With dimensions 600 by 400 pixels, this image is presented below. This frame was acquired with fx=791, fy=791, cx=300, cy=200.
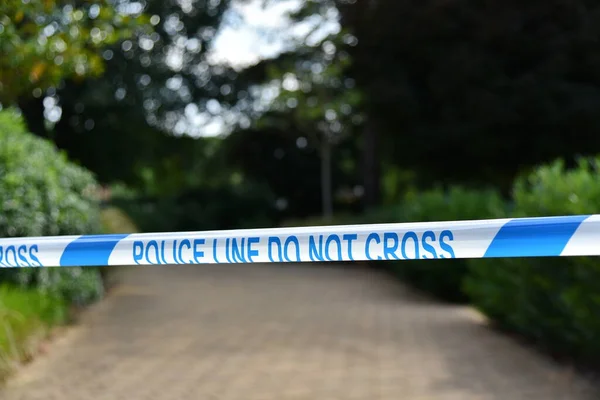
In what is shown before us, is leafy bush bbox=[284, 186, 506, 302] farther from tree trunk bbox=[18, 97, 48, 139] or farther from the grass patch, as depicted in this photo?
tree trunk bbox=[18, 97, 48, 139]

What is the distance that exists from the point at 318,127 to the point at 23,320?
1624 centimetres

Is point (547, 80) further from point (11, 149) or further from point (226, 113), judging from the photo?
point (11, 149)

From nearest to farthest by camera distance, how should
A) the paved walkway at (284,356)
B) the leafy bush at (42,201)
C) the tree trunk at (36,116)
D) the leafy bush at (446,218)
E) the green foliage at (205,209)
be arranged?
the paved walkway at (284,356)
the leafy bush at (42,201)
the leafy bush at (446,218)
the tree trunk at (36,116)
the green foliage at (205,209)

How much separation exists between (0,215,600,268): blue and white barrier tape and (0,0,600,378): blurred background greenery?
2957 millimetres

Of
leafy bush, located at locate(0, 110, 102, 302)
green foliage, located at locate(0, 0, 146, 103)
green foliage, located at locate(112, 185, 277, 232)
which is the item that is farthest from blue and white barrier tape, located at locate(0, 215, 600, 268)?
green foliage, located at locate(112, 185, 277, 232)

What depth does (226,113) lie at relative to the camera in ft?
83.9

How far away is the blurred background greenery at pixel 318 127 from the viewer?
7.61m

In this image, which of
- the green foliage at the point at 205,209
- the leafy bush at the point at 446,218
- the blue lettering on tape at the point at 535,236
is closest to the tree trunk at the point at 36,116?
the green foliage at the point at 205,209

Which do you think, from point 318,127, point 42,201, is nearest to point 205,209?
point 318,127

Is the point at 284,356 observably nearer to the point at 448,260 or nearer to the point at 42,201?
the point at 42,201

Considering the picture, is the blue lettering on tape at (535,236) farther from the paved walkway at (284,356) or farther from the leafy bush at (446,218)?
the leafy bush at (446,218)

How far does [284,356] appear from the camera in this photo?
693 centimetres

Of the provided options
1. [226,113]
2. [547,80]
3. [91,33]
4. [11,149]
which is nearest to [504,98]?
[547,80]

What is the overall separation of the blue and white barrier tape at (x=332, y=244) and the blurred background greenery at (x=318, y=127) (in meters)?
2.96
